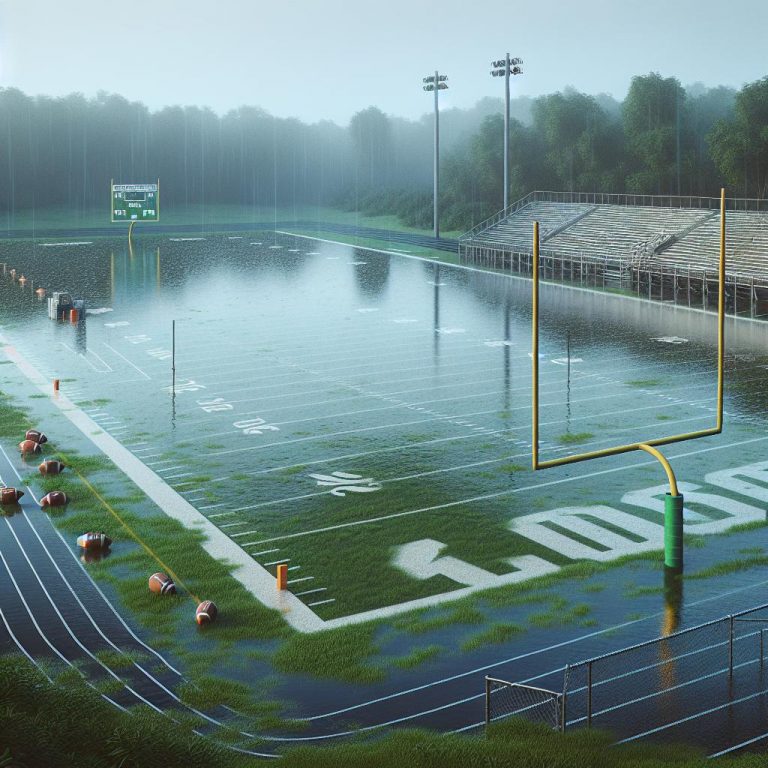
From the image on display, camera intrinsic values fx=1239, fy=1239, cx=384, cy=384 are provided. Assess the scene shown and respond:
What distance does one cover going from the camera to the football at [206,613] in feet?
52.0

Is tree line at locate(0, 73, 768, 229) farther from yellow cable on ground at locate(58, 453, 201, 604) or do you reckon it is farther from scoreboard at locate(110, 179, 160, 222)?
yellow cable on ground at locate(58, 453, 201, 604)

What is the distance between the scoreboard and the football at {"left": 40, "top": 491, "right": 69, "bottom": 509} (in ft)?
154

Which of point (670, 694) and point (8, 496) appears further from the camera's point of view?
point (8, 496)

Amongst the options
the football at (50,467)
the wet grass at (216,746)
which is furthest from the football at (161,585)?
the football at (50,467)

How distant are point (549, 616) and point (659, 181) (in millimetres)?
54106

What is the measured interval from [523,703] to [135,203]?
189ft

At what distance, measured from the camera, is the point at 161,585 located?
16859 mm

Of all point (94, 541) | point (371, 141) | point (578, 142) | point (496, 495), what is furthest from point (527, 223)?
point (371, 141)

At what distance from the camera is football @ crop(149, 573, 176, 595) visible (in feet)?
55.2

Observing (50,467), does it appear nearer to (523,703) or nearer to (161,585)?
(161,585)

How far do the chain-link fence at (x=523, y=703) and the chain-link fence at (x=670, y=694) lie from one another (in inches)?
0.4

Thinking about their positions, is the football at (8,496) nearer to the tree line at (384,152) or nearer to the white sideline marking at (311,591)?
the white sideline marking at (311,591)

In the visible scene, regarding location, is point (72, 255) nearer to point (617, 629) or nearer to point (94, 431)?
point (94, 431)

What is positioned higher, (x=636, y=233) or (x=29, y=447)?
(x=636, y=233)
